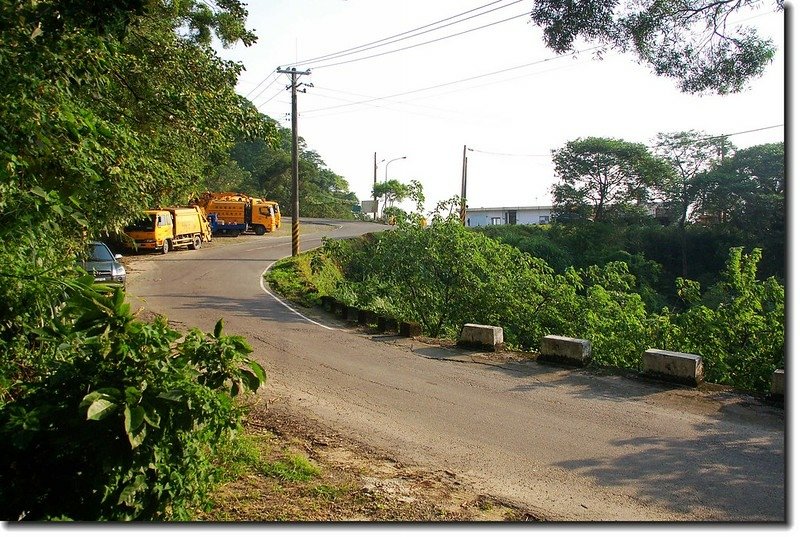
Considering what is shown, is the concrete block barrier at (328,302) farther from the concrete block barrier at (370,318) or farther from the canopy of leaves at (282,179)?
the canopy of leaves at (282,179)

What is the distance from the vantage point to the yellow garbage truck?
28.8 metres

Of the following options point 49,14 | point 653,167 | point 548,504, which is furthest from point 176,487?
point 653,167

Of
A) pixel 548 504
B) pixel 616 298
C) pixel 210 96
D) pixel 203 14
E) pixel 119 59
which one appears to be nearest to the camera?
pixel 548 504

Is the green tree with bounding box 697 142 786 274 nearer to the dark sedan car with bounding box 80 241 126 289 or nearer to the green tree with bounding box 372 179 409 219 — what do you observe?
the dark sedan car with bounding box 80 241 126 289

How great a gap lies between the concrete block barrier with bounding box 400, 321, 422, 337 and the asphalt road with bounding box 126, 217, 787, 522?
1.53 ft

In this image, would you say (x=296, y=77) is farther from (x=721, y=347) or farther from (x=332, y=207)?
(x=332, y=207)

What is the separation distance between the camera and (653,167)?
1581 inches

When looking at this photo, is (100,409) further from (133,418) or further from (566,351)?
(566,351)

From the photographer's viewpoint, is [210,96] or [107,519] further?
[210,96]

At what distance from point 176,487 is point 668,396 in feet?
22.4

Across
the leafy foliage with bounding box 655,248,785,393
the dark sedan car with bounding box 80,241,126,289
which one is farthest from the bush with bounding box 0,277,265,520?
the dark sedan car with bounding box 80,241,126,289

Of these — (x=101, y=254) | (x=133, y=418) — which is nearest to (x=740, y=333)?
(x=133, y=418)

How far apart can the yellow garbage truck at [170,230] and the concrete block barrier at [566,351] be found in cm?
2012

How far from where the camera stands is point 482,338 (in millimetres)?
12352
